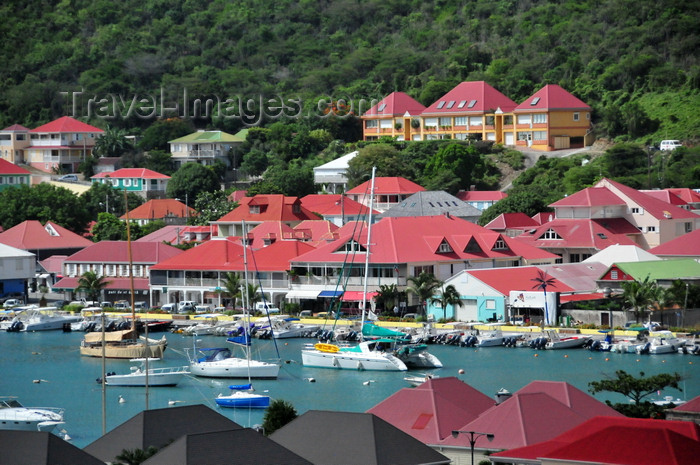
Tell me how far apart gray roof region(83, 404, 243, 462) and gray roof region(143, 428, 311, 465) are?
2255mm

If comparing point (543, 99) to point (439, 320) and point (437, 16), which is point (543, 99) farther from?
point (437, 16)

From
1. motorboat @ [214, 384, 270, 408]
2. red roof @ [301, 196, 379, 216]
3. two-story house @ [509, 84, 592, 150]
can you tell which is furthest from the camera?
two-story house @ [509, 84, 592, 150]

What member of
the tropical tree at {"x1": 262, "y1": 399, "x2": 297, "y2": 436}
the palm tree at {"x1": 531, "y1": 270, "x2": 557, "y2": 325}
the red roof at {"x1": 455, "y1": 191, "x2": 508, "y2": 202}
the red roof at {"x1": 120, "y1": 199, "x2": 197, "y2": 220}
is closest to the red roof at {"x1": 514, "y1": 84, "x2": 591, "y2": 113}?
the red roof at {"x1": 455, "y1": 191, "x2": 508, "y2": 202}

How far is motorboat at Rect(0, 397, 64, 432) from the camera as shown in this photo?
122ft

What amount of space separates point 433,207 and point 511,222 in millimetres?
5866

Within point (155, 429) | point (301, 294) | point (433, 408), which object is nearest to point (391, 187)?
point (301, 294)

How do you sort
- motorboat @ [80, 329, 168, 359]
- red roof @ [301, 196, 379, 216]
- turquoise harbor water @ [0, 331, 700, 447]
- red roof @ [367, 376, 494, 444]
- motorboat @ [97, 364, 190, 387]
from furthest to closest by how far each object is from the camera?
red roof @ [301, 196, 379, 216]
motorboat @ [80, 329, 168, 359]
motorboat @ [97, 364, 190, 387]
turquoise harbor water @ [0, 331, 700, 447]
red roof @ [367, 376, 494, 444]

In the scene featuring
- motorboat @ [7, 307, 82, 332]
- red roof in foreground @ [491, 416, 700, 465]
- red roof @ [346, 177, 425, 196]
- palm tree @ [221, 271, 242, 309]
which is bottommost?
red roof in foreground @ [491, 416, 700, 465]

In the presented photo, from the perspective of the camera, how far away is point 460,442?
27094mm

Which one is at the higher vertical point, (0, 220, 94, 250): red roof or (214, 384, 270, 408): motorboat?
(0, 220, 94, 250): red roof

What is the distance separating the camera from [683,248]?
6281cm

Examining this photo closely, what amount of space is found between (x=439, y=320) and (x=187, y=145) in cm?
5309

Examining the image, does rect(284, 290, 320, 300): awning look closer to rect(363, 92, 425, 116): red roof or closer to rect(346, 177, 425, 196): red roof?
rect(346, 177, 425, 196): red roof

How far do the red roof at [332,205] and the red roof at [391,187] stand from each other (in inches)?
48.6
